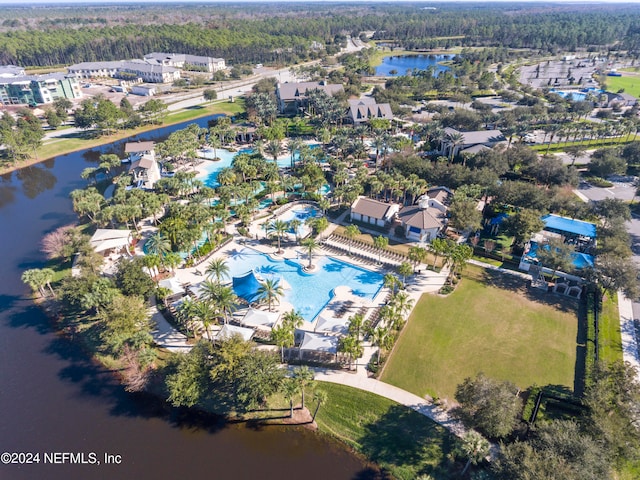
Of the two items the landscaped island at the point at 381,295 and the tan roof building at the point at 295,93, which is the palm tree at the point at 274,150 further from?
the tan roof building at the point at 295,93

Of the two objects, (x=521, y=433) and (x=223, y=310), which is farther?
(x=223, y=310)

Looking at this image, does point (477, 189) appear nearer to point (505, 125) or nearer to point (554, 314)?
point (554, 314)

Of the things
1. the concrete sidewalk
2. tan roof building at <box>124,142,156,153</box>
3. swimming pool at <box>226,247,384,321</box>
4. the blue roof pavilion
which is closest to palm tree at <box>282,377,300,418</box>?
the concrete sidewalk

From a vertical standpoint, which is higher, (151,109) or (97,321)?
(151,109)

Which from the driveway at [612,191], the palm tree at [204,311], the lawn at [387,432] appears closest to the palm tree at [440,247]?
the lawn at [387,432]

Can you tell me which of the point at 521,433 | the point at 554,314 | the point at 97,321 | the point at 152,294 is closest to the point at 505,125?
the point at 554,314

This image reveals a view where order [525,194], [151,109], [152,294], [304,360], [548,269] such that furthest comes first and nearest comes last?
1. [151,109]
2. [525,194]
3. [548,269]
4. [152,294]
5. [304,360]

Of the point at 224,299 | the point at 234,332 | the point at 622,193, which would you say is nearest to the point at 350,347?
the point at 234,332
